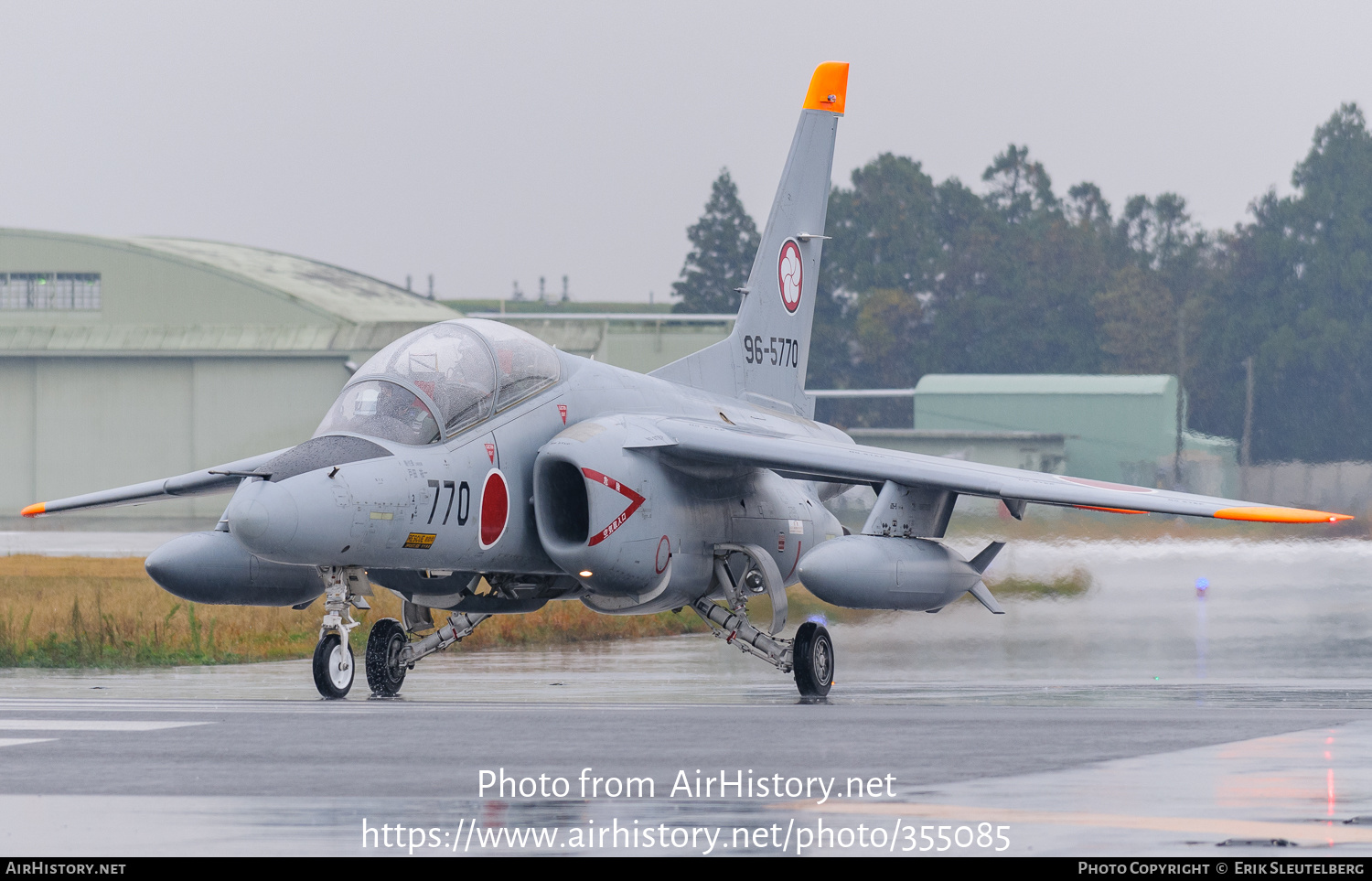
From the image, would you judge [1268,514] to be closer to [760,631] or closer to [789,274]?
[760,631]

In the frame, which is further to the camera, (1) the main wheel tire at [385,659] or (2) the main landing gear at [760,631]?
(2) the main landing gear at [760,631]

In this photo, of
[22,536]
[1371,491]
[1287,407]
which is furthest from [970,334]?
[1371,491]

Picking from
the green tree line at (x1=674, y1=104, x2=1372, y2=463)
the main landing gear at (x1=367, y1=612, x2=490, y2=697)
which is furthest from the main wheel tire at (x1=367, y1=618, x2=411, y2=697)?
the green tree line at (x1=674, y1=104, x2=1372, y2=463)

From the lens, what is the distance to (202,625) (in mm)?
20391

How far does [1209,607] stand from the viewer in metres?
23.3

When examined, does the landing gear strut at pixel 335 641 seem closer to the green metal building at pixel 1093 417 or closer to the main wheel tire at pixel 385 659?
the main wheel tire at pixel 385 659

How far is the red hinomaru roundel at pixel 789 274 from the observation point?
1778 centimetres

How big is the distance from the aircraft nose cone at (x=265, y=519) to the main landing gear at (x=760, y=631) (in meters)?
4.20

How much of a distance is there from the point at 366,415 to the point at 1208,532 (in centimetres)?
1473

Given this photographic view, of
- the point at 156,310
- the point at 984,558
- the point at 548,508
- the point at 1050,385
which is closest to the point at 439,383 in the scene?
the point at 548,508

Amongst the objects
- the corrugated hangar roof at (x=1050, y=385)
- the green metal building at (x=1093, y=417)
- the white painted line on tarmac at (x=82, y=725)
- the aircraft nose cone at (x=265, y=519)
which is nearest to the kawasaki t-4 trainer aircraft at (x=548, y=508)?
the aircraft nose cone at (x=265, y=519)

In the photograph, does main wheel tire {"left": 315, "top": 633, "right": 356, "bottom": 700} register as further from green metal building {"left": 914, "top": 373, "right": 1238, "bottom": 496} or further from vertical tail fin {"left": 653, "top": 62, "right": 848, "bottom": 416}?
green metal building {"left": 914, "top": 373, "right": 1238, "bottom": 496}

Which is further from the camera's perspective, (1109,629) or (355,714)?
(1109,629)

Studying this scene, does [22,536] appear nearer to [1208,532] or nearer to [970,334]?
[1208,532]
